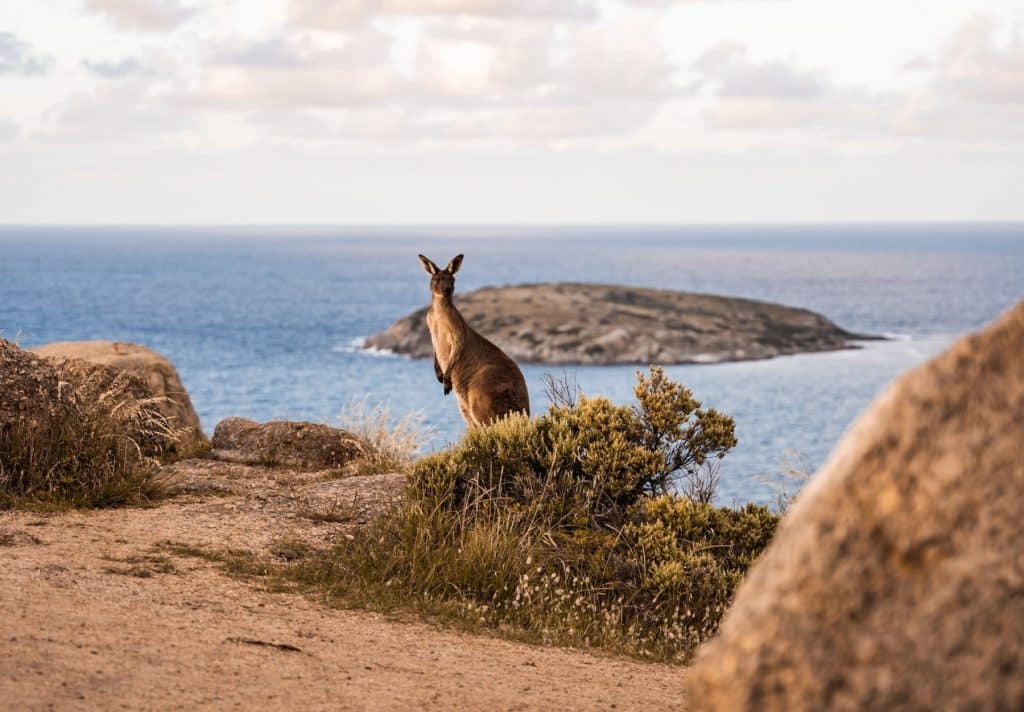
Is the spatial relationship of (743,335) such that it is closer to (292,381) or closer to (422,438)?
(292,381)

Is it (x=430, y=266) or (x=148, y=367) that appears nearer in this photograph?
(x=430, y=266)


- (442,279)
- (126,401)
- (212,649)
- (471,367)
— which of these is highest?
(442,279)

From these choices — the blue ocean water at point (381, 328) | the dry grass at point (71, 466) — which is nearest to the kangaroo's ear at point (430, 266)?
the blue ocean water at point (381, 328)

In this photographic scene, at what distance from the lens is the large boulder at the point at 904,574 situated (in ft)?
10.5

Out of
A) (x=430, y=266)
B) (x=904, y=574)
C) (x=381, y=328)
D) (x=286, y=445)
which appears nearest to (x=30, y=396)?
(x=286, y=445)

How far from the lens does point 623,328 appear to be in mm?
78438

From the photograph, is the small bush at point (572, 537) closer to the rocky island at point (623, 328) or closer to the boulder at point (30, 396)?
the boulder at point (30, 396)

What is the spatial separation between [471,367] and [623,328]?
6648cm

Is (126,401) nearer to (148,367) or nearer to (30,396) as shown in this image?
(30,396)

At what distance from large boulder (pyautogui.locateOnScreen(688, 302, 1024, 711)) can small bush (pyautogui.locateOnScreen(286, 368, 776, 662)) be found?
212 inches

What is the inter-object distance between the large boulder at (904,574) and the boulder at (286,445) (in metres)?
11.2

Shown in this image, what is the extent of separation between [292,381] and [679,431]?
216 feet

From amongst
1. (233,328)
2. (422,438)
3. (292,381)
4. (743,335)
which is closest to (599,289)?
(743,335)

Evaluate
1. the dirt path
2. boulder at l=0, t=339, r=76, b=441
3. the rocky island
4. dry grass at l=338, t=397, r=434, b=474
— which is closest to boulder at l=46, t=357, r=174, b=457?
boulder at l=0, t=339, r=76, b=441
